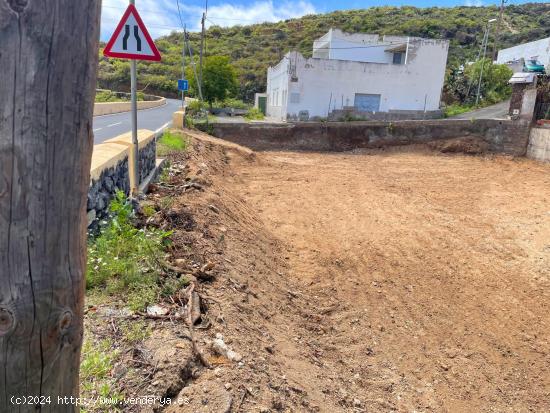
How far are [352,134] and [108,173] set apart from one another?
1728 cm

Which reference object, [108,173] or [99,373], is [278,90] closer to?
[108,173]

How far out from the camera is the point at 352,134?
2044 cm

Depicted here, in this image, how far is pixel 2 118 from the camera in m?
1.01

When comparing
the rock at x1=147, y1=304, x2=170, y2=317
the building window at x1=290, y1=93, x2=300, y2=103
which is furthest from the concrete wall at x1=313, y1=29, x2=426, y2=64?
the rock at x1=147, y1=304, x2=170, y2=317

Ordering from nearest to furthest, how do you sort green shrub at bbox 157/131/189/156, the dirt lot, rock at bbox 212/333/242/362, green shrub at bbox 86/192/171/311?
rock at bbox 212/333/242/362
green shrub at bbox 86/192/171/311
the dirt lot
green shrub at bbox 157/131/189/156

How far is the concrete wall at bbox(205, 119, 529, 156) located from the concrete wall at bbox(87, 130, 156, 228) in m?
13.2

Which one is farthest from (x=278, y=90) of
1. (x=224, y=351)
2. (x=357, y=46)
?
(x=224, y=351)

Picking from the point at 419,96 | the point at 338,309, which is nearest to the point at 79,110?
the point at 338,309

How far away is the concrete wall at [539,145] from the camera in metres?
16.4

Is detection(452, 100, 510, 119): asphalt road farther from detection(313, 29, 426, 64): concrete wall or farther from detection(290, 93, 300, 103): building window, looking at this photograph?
detection(290, 93, 300, 103): building window

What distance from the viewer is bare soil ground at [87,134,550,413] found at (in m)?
2.97

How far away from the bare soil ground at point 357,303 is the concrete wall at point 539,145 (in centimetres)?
599

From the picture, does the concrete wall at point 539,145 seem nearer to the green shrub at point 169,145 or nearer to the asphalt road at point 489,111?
the asphalt road at point 489,111

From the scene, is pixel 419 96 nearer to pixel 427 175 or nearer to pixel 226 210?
pixel 427 175
